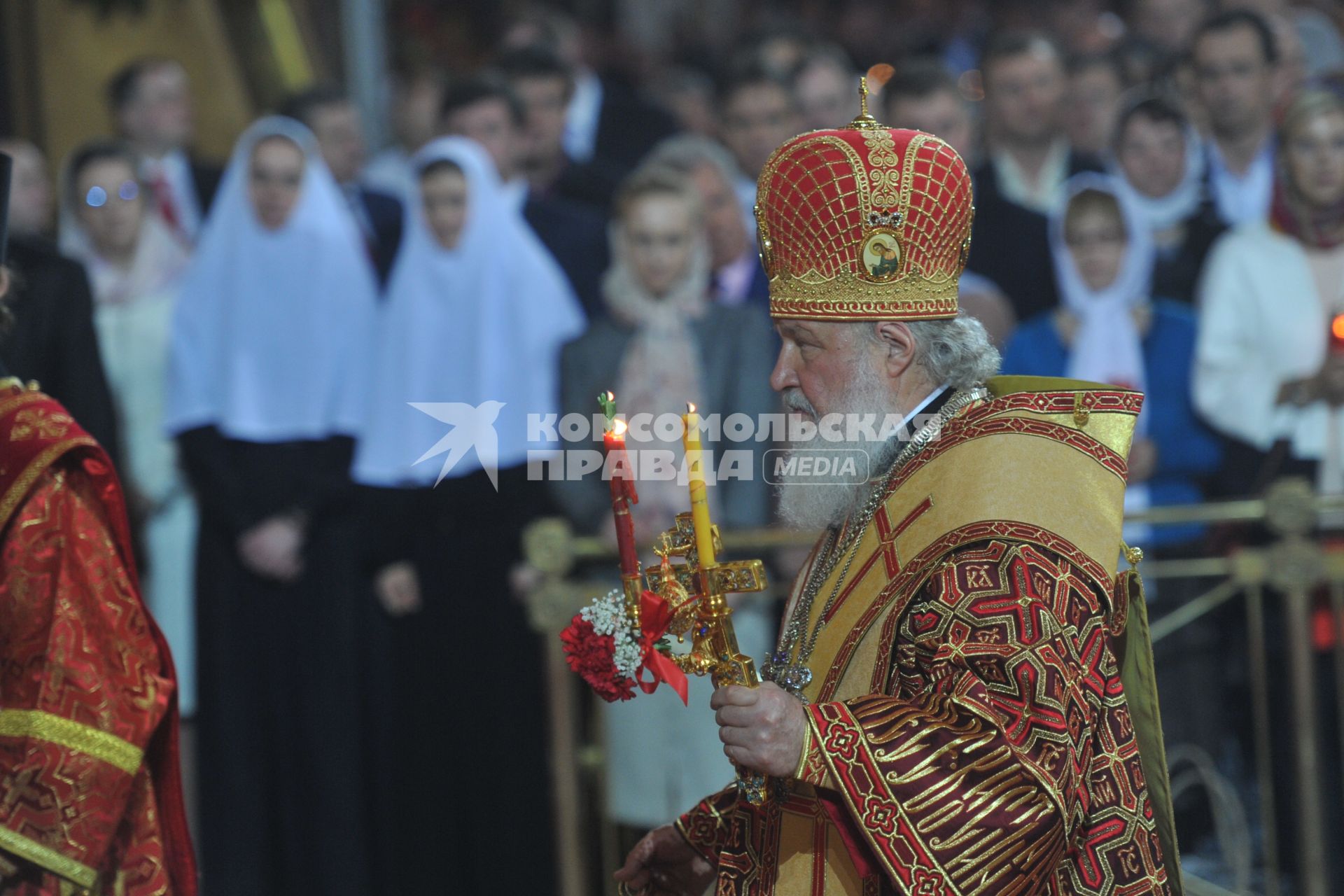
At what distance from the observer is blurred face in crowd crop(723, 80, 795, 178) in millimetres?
7660

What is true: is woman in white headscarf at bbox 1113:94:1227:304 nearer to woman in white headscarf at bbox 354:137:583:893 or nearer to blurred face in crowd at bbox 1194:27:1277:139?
blurred face in crowd at bbox 1194:27:1277:139

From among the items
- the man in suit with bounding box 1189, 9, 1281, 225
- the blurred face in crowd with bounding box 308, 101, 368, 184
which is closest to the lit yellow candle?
the man in suit with bounding box 1189, 9, 1281, 225

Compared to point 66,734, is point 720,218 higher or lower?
higher

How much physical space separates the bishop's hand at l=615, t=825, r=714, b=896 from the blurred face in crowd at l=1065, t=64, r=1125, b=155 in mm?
5773

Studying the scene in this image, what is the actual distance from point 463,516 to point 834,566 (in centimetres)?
365

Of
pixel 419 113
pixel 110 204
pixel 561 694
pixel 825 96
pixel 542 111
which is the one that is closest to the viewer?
pixel 561 694

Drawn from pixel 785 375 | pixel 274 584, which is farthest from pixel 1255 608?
pixel 274 584

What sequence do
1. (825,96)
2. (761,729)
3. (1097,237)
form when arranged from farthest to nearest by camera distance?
(825,96) < (1097,237) < (761,729)

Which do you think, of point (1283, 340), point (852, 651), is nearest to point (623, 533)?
point (852, 651)

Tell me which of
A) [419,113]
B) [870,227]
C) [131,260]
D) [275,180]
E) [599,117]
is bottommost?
[870,227]

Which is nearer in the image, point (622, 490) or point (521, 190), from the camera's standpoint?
point (622, 490)

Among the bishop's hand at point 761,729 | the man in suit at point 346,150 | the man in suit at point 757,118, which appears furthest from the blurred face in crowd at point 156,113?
the bishop's hand at point 761,729

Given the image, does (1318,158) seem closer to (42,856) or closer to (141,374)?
(141,374)

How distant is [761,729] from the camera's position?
2783 millimetres
